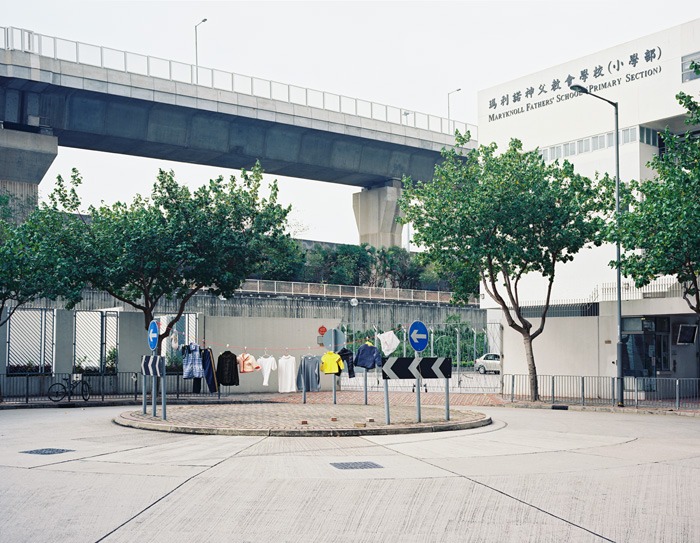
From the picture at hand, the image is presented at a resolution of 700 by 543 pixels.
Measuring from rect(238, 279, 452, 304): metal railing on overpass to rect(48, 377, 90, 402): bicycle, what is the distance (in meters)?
32.8

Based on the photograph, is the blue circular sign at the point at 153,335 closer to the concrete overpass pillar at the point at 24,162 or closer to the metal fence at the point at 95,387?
the metal fence at the point at 95,387

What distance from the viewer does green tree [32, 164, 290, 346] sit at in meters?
32.2

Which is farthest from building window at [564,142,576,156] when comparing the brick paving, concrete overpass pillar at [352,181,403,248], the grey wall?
concrete overpass pillar at [352,181,403,248]

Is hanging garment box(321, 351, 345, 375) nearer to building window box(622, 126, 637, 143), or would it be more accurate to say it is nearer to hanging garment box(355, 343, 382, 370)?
hanging garment box(355, 343, 382, 370)

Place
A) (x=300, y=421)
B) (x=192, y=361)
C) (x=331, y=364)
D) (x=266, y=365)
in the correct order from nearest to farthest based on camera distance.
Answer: (x=300, y=421)
(x=331, y=364)
(x=192, y=361)
(x=266, y=365)

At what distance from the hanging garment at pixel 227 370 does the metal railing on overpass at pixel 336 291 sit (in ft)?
116

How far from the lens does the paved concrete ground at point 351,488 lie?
9086mm

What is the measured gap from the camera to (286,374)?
34.2m

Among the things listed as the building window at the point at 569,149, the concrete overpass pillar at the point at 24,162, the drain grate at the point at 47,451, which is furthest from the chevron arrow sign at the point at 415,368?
the concrete overpass pillar at the point at 24,162

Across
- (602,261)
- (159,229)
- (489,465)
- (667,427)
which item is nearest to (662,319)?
(602,261)

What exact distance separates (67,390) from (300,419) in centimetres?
1381

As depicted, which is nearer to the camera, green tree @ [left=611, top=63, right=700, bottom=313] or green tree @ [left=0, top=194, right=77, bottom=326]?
green tree @ [left=611, top=63, right=700, bottom=313]

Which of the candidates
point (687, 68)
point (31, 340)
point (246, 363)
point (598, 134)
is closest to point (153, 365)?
point (246, 363)

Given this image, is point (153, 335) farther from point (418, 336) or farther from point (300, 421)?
point (418, 336)
